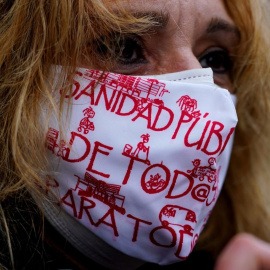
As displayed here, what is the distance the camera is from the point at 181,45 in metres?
1.50

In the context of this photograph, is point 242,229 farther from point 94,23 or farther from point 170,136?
point 94,23

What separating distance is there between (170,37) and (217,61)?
0.38m

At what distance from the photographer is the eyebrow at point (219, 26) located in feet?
5.29

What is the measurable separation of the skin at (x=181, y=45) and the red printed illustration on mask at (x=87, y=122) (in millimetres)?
182

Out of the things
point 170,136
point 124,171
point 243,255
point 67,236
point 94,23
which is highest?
point 94,23

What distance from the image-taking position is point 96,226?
1362 millimetres

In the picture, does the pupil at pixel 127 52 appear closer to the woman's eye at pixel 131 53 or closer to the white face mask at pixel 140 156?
the woman's eye at pixel 131 53

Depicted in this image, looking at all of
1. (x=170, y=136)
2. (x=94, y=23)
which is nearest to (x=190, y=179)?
(x=170, y=136)

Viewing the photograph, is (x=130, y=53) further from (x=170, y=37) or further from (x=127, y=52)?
(x=170, y=37)

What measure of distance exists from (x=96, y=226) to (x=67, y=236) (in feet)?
0.40

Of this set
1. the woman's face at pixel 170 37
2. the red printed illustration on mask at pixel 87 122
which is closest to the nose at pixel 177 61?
the woman's face at pixel 170 37

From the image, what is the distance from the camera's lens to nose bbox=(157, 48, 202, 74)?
148 centimetres

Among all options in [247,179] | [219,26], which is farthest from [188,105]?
[247,179]

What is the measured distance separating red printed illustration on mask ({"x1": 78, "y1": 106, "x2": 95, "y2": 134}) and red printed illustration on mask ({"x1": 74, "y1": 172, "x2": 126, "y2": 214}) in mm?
116
